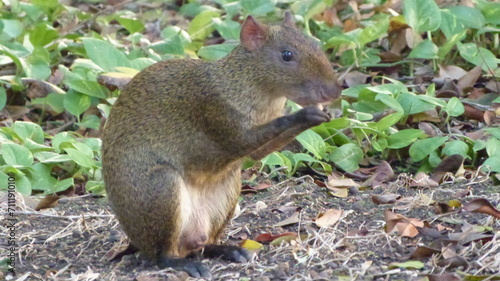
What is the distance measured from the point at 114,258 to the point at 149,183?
60cm

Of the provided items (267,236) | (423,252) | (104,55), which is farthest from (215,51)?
(423,252)

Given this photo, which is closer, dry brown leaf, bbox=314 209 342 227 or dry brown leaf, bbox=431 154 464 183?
dry brown leaf, bbox=314 209 342 227

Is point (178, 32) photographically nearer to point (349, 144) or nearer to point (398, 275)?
point (349, 144)

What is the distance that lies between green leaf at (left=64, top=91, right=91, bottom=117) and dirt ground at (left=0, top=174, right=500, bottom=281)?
1317mm

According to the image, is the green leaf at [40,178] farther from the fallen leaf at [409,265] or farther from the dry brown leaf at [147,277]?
the fallen leaf at [409,265]

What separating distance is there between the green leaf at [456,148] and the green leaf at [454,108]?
34cm

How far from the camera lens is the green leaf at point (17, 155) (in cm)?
695

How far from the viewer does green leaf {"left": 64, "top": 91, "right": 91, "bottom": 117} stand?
809 centimetres

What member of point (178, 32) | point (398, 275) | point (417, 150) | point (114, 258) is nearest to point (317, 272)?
point (398, 275)

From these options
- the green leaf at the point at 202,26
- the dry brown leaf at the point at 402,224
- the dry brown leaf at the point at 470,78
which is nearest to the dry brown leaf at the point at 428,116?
the dry brown leaf at the point at 470,78

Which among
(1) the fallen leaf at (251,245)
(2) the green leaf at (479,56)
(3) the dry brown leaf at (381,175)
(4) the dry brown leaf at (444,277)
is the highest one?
(4) the dry brown leaf at (444,277)

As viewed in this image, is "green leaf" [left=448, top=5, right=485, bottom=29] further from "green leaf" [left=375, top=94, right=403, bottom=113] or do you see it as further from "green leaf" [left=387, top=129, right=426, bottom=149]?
"green leaf" [left=387, top=129, right=426, bottom=149]

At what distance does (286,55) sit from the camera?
5.74m
